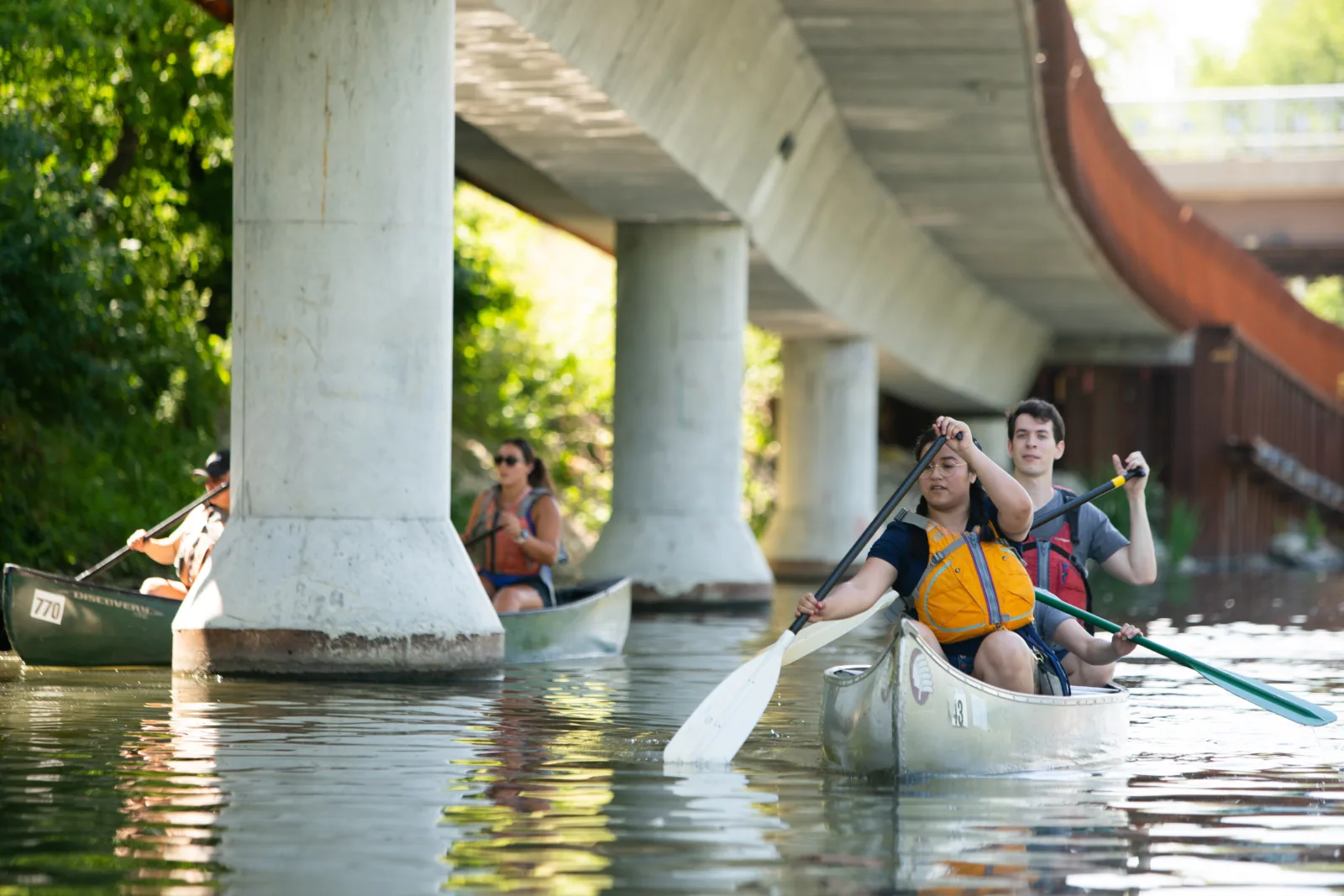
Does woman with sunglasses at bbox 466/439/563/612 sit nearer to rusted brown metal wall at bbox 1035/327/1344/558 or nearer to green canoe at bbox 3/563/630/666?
green canoe at bbox 3/563/630/666

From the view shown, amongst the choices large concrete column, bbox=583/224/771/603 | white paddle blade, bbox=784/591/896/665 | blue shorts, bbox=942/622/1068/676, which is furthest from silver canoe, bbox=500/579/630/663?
large concrete column, bbox=583/224/771/603

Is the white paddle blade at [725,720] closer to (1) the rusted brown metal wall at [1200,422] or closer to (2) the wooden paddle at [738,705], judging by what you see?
(2) the wooden paddle at [738,705]

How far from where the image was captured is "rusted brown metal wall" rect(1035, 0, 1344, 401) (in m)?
22.2

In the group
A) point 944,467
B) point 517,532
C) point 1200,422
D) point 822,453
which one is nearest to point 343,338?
point 517,532

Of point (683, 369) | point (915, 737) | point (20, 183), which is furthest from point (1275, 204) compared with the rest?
point (915, 737)

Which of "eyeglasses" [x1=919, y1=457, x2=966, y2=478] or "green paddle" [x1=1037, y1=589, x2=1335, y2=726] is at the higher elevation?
"eyeglasses" [x1=919, y1=457, x2=966, y2=478]

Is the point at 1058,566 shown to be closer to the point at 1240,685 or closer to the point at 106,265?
the point at 1240,685

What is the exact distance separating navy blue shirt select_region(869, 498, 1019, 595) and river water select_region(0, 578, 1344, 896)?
847 mm

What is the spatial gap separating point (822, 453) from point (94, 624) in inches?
721

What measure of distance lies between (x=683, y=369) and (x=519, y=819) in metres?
15.2

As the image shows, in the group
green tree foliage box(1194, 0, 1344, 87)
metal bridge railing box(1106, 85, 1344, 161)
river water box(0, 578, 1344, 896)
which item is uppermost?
green tree foliage box(1194, 0, 1344, 87)

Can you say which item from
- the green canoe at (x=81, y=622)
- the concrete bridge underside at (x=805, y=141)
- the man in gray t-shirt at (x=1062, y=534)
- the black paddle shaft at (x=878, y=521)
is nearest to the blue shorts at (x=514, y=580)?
the green canoe at (x=81, y=622)

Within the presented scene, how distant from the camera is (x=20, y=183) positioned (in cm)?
1697

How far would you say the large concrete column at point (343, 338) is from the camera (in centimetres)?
1211
